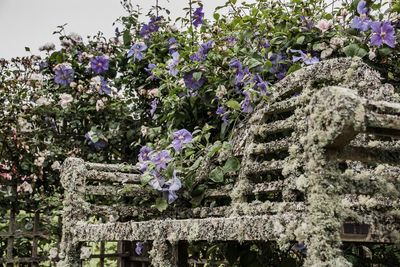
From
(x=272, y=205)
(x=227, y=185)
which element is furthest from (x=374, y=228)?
(x=227, y=185)

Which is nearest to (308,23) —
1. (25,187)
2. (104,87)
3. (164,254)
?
(164,254)

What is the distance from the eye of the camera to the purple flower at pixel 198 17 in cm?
291

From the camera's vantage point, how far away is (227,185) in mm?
2150

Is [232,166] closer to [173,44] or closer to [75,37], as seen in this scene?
[173,44]

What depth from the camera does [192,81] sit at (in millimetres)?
2488

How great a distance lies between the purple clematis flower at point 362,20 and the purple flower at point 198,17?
932 mm

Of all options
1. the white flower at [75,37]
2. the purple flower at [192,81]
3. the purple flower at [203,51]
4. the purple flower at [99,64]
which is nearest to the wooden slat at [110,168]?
the purple flower at [192,81]

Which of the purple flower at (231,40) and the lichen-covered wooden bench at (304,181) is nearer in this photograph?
the lichen-covered wooden bench at (304,181)

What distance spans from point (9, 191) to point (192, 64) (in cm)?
140

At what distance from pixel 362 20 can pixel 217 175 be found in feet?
2.34

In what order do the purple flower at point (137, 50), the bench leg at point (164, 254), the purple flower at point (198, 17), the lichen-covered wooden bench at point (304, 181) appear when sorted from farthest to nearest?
1. the purple flower at point (137, 50)
2. the purple flower at point (198, 17)
3. the bench leg at point (164, 254)
4. the lichen-covered wooden bench at point (304, 181)

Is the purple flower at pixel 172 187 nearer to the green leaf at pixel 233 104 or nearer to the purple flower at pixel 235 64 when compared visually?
the green leaf at pixel 233 104

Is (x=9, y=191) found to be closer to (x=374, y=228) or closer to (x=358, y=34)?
(x=358, y=34)

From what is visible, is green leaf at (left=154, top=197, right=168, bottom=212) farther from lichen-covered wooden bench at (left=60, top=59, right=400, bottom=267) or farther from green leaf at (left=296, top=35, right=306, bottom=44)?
green leaf at (left=296, top=35, right=306, bottom=44)
